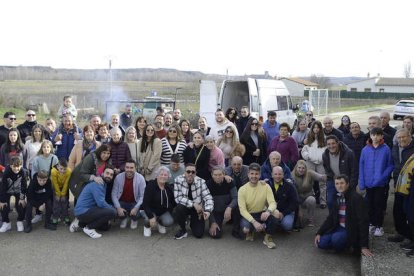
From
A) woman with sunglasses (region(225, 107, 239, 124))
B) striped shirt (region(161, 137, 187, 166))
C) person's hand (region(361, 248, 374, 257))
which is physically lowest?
person's hand (region(361, 248, 374, 257))

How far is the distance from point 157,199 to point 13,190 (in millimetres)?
2318

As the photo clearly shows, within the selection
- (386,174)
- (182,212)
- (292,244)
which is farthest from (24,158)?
(386,174)

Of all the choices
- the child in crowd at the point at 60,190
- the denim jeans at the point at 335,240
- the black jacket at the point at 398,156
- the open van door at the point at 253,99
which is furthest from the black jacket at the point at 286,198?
the open van door at the point at 253,99

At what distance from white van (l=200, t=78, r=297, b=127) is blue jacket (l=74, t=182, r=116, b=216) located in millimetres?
7742

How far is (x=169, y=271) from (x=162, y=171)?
189 centimetres

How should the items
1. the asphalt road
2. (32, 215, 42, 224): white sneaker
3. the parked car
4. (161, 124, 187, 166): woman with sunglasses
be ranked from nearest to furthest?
the asphalt road
(32, 215, 42, 224): white sneaker
(161, 124, 187, 166): woman with sunglasses
the parked car

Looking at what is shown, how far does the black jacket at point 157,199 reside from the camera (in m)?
7.08

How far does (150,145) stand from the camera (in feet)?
25.6

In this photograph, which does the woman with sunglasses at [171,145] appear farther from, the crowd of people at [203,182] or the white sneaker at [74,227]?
the white sneaker at [74,227]

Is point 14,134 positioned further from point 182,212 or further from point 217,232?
point 217,232

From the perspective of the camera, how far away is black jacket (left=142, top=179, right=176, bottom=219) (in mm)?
7082

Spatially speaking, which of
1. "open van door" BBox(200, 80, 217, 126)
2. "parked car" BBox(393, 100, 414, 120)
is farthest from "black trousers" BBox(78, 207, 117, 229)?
"parked car" BBox(393, 100, 414, 120)

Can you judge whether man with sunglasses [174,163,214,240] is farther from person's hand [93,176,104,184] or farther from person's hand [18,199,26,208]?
person's hand [18,199,26,208]

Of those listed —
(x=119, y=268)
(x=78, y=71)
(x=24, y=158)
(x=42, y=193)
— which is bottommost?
(x=119, y=268)
